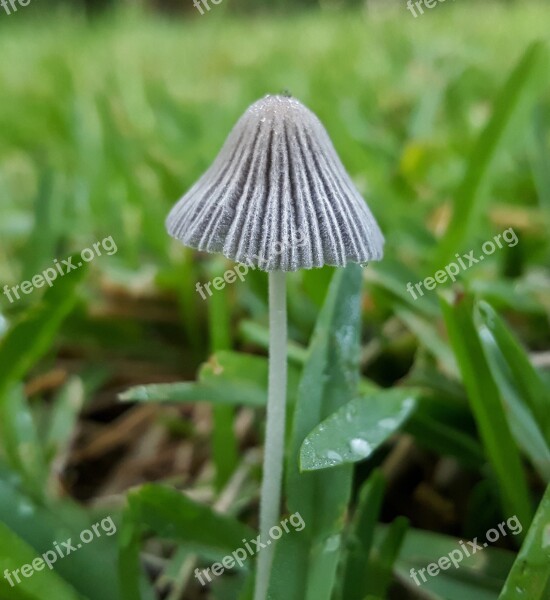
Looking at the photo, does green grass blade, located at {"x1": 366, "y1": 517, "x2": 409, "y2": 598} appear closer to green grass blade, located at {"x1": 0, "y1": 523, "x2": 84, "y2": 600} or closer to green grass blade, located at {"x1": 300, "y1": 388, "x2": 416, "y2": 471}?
green grass blade, located at {"x1": 300, "y1": 388, "x2": 416, "y2": 471}

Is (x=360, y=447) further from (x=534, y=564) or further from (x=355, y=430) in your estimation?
(x=534, y=564)

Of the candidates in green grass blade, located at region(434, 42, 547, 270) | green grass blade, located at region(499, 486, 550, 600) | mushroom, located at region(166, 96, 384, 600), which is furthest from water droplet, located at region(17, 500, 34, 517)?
green grass blade, located at region(434, 42, 547, 270)

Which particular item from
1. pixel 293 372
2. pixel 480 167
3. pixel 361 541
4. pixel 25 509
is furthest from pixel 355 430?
pixel 480 167

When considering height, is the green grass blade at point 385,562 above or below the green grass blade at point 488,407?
below

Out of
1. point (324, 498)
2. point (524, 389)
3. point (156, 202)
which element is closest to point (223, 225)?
point (324, 498)

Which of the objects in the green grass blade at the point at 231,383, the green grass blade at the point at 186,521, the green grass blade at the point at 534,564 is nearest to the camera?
the green grass blade at the point at 534,564

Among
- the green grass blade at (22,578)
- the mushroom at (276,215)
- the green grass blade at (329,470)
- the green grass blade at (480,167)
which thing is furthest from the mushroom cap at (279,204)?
the green grass blade at (480,167)

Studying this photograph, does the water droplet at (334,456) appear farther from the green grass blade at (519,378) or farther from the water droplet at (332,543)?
the green grass blade at (519,378)
